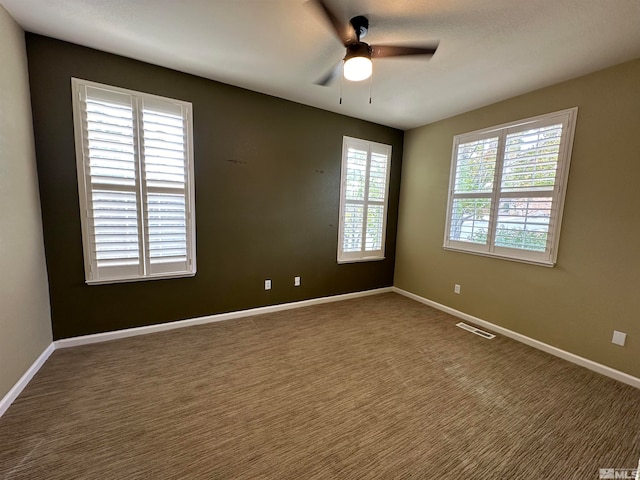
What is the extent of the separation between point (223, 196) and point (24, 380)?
2.19 metres

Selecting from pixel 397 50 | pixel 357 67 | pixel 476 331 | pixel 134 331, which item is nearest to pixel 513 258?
pixel 476 331

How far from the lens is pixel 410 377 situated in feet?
7.40

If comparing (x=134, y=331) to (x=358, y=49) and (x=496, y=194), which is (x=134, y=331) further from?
(x=496, y=194)

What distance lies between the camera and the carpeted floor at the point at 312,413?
1454 millimetres

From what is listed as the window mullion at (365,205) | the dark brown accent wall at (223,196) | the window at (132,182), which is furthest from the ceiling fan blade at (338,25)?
the window mullion at (365,205)

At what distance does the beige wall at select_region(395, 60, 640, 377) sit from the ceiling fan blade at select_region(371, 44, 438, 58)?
1.74 meters

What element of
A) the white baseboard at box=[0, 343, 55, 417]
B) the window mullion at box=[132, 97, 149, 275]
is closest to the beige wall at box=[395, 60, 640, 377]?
the window mullion at box=[132, 97, 149, 275]

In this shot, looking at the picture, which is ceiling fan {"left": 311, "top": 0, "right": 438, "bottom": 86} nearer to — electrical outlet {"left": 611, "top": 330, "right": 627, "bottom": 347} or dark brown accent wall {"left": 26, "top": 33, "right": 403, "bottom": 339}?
dark brown accent wall {"left": 26, "top": 33, "right": 403, "bottom": 339}

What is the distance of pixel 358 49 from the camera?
72.3 inches

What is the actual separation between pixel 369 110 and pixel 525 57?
1.73 meters

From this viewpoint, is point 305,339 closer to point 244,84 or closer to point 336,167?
point 336,167

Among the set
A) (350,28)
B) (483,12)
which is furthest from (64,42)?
(483,12)

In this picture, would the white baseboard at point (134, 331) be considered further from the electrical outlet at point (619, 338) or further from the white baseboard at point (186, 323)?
the electrical outlet at point (619, 338)

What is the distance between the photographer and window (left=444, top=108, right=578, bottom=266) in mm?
2648
